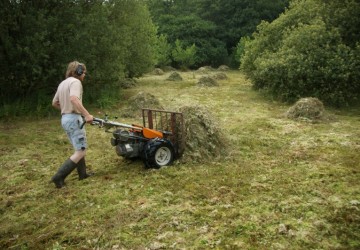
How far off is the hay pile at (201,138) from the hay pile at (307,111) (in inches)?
189

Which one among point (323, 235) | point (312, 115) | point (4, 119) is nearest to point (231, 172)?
point (323, 235)

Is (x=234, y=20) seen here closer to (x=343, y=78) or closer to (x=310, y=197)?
(x=343, y=78)

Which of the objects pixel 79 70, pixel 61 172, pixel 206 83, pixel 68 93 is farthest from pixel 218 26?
pixel 61 172

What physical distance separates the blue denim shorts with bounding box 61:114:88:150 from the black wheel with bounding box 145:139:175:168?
1332 millimetres

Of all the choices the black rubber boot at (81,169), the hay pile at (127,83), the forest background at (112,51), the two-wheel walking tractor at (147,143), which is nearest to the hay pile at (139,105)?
the forest background at (112,51)

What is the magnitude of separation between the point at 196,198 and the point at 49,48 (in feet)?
31.9

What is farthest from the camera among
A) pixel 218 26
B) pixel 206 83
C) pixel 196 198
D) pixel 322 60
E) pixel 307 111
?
pixel 218 26

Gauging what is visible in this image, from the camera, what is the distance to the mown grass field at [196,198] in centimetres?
480

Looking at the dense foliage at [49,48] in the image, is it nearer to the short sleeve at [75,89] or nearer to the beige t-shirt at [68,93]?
the beige t-shirt at [68,93]

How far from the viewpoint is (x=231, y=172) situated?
7.22 m

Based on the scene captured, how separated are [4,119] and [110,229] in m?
9.52

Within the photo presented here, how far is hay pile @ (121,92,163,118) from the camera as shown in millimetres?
13719

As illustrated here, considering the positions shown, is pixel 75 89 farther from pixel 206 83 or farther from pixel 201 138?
pixel 206 83

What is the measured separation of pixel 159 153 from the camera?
748cm
